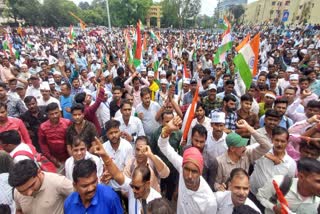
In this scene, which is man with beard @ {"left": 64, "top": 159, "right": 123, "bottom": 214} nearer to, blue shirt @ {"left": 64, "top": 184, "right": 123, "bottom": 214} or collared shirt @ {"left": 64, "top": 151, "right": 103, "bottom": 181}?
blue shirt @ {"left": 64, "top": 184, "right": 123, "bottom": 214}

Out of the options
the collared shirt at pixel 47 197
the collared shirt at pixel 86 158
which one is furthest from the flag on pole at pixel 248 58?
the collared shirt at pixel 47 197

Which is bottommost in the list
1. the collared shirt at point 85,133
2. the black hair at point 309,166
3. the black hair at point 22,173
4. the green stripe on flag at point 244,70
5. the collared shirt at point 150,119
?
the collared shirt at point 150,119

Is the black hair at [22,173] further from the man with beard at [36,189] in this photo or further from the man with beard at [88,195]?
the man with beard at [88,195]

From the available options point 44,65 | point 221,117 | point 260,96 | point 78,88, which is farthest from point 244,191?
point 44,65

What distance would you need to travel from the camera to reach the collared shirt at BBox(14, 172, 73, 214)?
7.05 feet

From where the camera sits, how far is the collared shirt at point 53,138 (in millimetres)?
3586

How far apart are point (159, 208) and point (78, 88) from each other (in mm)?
4974

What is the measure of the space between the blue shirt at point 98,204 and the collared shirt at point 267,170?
159 centimetres

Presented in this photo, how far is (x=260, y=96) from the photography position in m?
5.25

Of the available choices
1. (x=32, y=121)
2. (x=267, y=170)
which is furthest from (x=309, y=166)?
(x=32, y=121)

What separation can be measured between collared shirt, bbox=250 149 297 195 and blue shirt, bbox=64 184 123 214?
62.7 inches

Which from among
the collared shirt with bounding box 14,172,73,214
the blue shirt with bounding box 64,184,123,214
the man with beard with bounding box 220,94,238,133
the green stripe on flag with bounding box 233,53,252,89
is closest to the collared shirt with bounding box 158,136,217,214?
the blue shirt with bounding box 64,184,123,214

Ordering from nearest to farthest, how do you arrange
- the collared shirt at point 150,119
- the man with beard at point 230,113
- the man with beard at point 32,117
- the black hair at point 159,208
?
the black hair at point 159,208 → the man with beard at point 230,113 → the man with beard at point 32,117 → the collared shirt at point 150,119

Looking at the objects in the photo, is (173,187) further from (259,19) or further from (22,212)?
(259,19)
